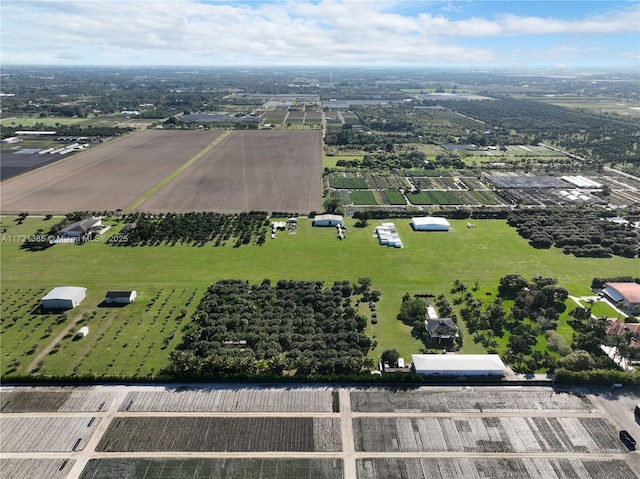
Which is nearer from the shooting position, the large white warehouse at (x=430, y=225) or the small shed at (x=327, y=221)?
the large white warehouse at (x=430, y=225)

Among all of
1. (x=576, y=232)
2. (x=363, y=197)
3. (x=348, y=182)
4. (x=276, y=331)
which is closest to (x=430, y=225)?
(x=363, y=197)

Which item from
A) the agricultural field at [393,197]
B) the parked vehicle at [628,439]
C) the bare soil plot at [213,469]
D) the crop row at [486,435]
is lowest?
the bare soil plot at [213,469]

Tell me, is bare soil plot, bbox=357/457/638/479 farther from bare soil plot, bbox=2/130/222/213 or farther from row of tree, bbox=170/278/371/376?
bare soil plot, bbox=2/130/222/213

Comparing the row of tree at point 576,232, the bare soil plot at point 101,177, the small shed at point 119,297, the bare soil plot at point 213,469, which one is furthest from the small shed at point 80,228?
the row of tree at point 576,232

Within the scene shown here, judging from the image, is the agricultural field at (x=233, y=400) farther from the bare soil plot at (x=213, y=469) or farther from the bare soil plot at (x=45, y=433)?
the bare soil plot at (x=213, y=469)

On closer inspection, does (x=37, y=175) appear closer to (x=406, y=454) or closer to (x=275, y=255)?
(x=275, y=255)

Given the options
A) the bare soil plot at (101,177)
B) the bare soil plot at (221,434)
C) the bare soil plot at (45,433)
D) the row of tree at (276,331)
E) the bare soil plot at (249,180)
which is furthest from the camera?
the bare soil plot at (101,177)

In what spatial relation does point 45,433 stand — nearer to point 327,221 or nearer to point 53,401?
point 53,401

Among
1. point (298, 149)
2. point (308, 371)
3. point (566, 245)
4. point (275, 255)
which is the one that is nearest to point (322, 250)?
point (275, 255)
